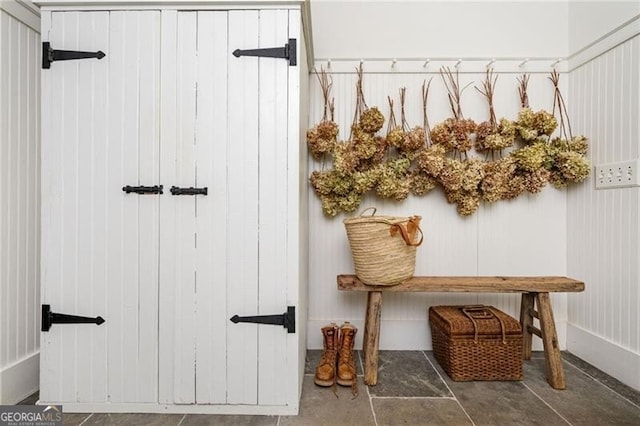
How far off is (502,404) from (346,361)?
29.8 inches

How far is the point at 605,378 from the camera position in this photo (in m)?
1.81

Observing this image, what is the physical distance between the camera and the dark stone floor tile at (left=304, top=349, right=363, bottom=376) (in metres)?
1.89

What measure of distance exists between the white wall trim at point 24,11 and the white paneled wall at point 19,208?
0.02 metres

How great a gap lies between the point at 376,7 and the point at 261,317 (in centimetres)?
204

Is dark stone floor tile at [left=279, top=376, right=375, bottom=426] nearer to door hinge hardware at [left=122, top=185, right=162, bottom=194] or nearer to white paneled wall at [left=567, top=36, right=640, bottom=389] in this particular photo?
door hinge hardware at [left=122, top=185, right=162, bottom=194]

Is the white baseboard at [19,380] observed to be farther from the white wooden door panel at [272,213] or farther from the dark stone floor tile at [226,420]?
the white wooden door panel at [272,213]

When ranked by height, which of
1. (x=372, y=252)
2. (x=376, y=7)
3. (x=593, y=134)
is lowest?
(x=372, y=252)

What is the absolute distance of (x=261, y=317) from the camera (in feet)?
4.87

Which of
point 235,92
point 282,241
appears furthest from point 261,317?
point 235,92

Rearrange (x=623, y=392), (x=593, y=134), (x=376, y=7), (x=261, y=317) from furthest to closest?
(x=376, y=7) → (x=593, y=134) → (x=623, y=392) → (x=261, y=317)

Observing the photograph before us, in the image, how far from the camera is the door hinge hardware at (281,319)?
1480 mm

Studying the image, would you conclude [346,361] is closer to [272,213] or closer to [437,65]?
[272,213]

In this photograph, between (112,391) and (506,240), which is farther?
(506,240)

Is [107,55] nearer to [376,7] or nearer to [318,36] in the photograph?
[318,36]
